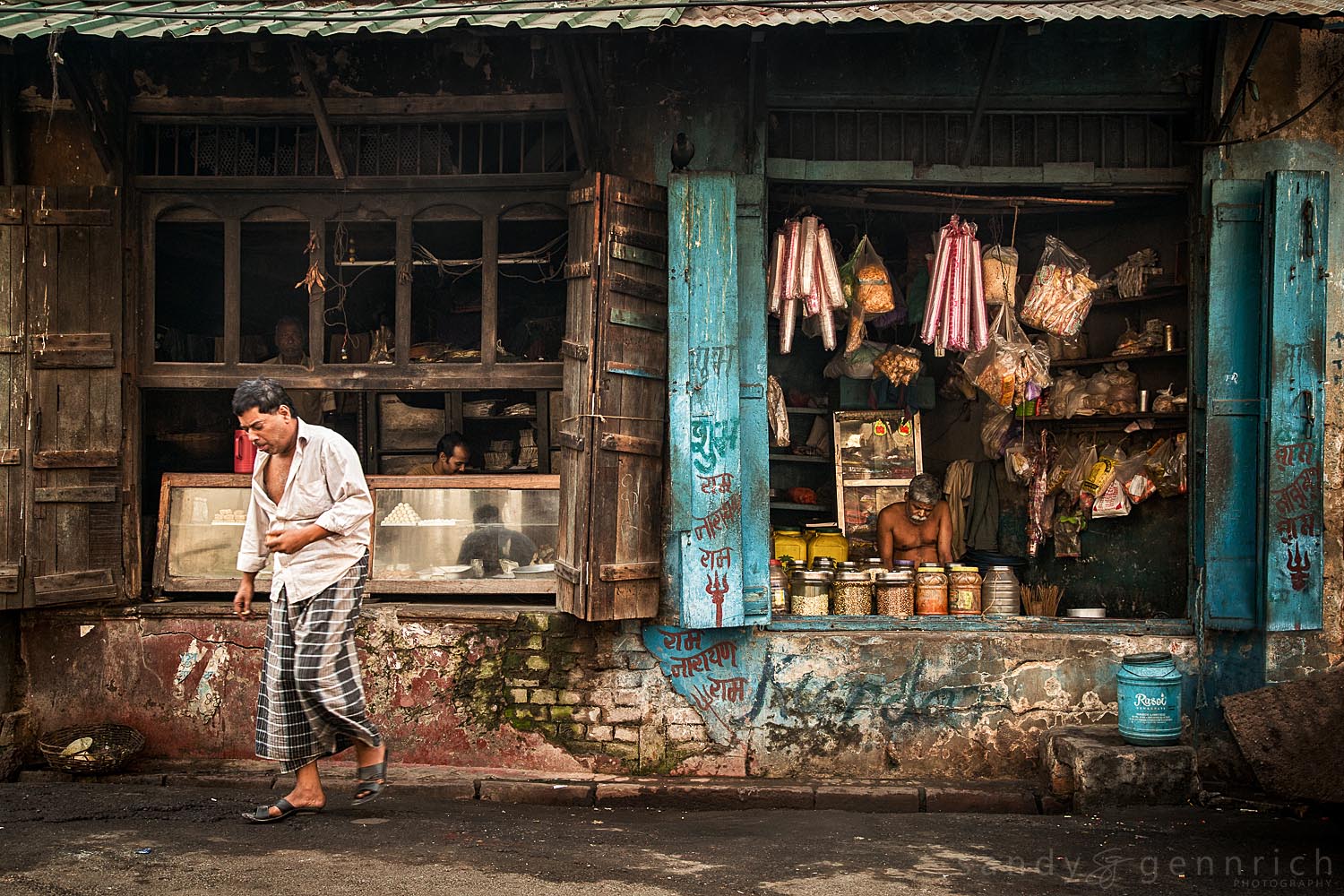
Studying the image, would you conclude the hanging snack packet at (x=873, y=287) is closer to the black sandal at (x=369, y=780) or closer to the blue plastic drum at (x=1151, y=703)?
the blue plastic drum at (x=1151, y=703)

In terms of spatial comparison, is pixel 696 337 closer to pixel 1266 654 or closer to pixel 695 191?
pixel 695 191

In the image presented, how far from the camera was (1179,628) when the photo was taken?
21.7 feet

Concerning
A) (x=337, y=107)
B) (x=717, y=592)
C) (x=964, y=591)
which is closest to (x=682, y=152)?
(x=337, y=107)

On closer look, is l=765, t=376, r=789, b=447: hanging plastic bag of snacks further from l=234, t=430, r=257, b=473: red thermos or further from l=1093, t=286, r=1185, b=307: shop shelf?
l=234, t=430, r=257, b=473: red thermos

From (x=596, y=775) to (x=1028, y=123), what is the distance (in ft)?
14.6

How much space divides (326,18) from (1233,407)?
5109 millimetres

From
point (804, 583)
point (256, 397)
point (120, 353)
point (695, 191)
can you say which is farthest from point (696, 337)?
point (120, 353)

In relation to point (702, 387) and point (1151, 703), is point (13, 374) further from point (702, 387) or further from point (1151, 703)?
point (1151, 703)

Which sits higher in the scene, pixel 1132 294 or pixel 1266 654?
pixel 1132 294

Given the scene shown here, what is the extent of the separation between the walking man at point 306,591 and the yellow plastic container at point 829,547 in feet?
12.3

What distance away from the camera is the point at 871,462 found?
367 inches

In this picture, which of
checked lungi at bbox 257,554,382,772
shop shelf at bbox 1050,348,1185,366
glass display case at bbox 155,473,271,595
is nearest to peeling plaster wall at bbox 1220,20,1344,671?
shop shelf at bbox 1050,348,1185,366

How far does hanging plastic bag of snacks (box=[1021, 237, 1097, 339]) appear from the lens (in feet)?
24.3

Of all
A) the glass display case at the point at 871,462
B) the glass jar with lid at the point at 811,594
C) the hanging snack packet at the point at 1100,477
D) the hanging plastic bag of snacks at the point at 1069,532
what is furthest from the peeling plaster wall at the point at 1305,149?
the glass display case at the point at 871,462
